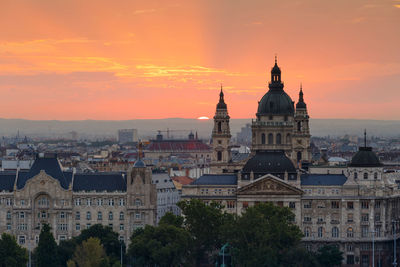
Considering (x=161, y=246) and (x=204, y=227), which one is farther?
(x=204, y=227)

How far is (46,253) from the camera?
173750 millimetres

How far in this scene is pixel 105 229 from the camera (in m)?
193

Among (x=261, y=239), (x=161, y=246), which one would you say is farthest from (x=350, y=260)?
(x=161, y=246)

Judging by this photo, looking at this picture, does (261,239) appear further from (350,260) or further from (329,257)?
(350,260)

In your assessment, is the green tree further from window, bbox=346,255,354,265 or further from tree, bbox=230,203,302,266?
window, bbox=346,255,354,265

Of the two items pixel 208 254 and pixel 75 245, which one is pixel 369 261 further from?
pixel 75 245

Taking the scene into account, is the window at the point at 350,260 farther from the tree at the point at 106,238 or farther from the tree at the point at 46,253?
the tree at the point at 46,253

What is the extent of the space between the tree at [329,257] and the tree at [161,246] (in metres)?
19.0

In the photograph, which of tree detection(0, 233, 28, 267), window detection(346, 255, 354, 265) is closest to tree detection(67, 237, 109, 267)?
tree detection(0, 233, 28, 267)

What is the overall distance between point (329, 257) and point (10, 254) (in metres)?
44.5

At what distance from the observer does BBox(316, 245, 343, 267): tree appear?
18888 cm

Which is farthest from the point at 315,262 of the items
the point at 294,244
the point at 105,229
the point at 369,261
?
the point at 105,229

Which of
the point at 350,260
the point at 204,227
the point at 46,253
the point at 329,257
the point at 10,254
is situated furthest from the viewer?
the point at 350,260

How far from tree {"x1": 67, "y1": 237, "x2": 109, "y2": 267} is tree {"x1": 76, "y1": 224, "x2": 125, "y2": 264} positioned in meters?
10.3
